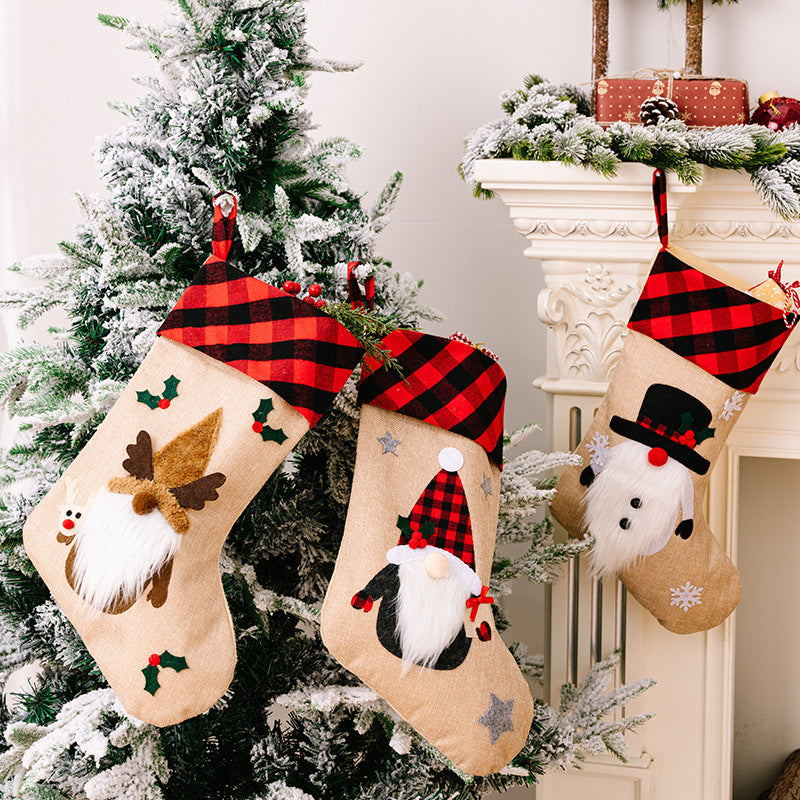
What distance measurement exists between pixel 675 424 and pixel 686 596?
279mm

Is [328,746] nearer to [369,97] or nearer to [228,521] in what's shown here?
[228,521]

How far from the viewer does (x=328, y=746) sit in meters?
1.10

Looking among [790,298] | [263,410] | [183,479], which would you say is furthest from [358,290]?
[790,298]

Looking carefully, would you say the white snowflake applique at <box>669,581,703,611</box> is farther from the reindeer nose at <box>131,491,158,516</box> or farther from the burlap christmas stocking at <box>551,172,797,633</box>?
the reindeer nose at <box>131,491,158,516</box>

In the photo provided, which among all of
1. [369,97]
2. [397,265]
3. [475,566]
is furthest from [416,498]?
[369,97]

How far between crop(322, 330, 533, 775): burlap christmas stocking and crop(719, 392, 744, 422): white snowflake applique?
1.26ft

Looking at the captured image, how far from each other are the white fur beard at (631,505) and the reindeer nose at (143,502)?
0.69 meters

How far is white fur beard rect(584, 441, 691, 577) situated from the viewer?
124cm

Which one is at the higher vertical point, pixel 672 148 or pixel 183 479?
pixel 672 148

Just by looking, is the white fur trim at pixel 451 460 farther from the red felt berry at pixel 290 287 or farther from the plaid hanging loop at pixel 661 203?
the plaid hanging loop at pixel 661 203

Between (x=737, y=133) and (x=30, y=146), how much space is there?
138 centimetres

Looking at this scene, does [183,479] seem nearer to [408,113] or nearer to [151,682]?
[151,682]

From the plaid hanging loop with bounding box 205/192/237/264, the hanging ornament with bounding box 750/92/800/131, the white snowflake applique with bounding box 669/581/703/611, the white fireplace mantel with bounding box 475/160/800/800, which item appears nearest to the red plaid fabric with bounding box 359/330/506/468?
the plaid hanging loop with bounding box 205/192/237/264

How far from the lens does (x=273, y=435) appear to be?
0.94 m
